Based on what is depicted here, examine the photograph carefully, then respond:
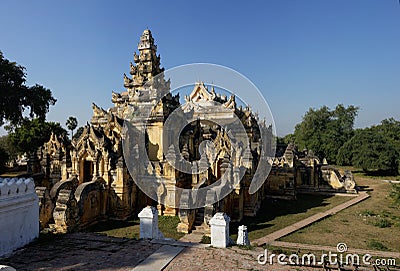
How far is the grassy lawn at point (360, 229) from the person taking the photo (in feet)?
46.3

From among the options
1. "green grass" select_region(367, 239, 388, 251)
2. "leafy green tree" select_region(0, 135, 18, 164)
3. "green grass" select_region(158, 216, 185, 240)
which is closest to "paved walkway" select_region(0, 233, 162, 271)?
"green grass" select_region(158, 216, 185, 240)

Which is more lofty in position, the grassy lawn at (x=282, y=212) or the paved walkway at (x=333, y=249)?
the grassy lawn at (x=282, y=212)

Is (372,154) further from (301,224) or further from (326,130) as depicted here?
(301,224)

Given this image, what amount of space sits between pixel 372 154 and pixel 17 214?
40977mm

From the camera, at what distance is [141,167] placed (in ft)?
62.3

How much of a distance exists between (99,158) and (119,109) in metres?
6.35

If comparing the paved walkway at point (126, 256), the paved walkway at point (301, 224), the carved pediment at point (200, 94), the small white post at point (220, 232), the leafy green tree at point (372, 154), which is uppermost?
the carved pediment at point (200, 94)

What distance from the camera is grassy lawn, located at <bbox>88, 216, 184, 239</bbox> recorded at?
14.7 m

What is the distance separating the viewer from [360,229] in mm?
16516

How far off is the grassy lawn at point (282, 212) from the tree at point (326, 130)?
2785 cm

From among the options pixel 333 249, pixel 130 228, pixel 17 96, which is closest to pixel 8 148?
pixel 17 96

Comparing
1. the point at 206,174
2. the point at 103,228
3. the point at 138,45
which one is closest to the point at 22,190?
the point at 103,228

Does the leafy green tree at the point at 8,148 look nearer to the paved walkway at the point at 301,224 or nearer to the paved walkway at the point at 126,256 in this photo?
the paved walkway at the point at 126,256

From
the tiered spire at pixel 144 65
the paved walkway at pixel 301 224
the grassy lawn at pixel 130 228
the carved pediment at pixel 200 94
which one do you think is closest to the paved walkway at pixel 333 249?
the paved walkway at pixel 301 224
